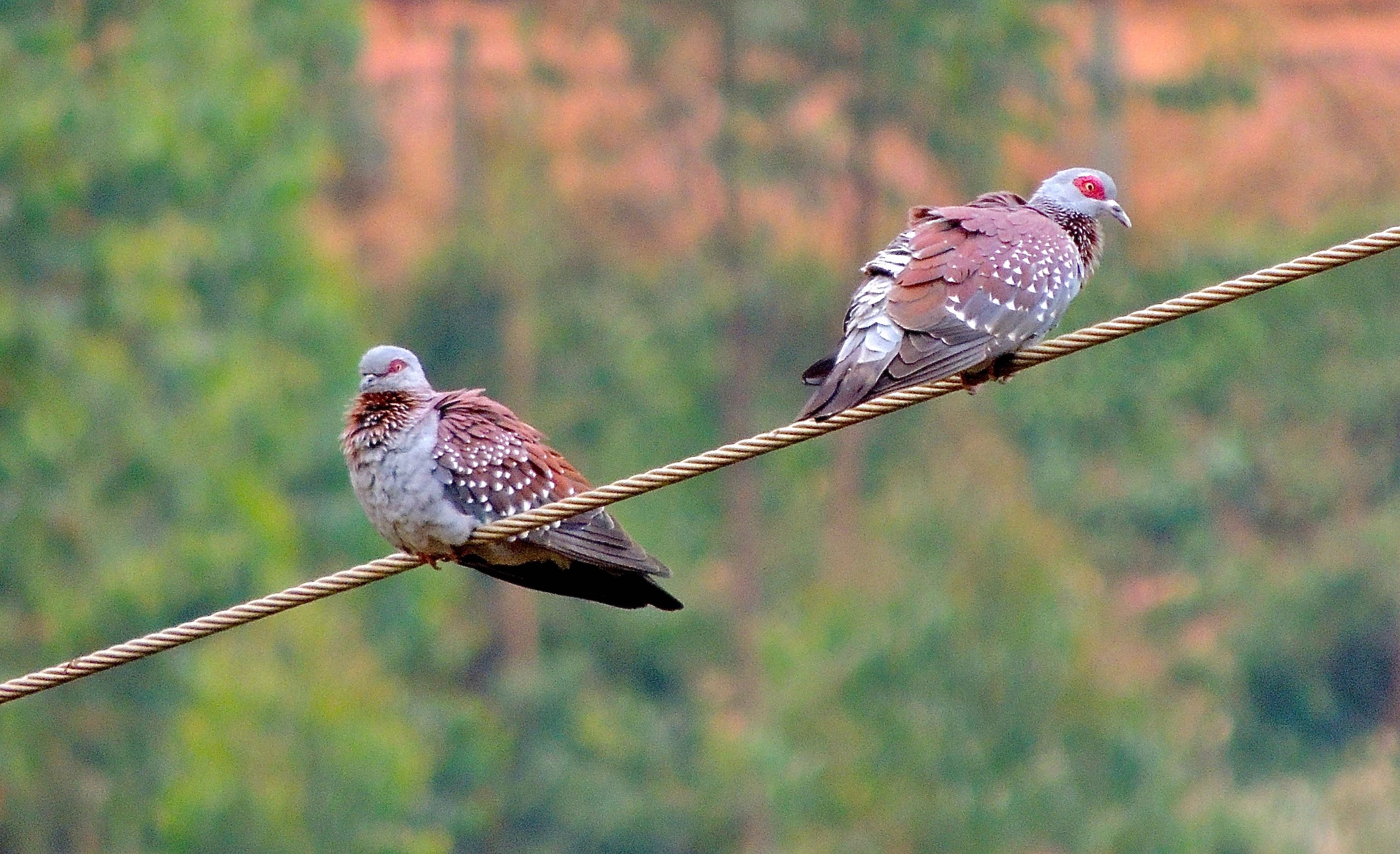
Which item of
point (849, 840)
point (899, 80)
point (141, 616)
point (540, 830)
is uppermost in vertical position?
point (899, 80)

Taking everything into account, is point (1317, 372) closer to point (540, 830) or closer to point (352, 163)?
point (540, 830)

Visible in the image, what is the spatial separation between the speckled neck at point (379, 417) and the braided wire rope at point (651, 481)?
1.22m

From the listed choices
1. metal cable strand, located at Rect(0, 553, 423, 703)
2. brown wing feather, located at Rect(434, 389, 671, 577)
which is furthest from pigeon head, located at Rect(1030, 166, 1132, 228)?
metal cable strand, located at Rect(0, 553, 423, 703)

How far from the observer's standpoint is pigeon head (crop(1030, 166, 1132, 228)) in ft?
25.9

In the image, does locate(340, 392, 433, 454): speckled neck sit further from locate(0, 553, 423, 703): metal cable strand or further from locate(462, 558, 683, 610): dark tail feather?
locate(0, 553, 423, 703): metal cable strand

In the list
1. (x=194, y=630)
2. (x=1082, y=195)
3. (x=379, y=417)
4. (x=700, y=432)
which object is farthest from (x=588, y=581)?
(x=700, y=432)

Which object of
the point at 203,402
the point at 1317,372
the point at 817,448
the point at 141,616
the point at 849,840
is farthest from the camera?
the point at 817,448

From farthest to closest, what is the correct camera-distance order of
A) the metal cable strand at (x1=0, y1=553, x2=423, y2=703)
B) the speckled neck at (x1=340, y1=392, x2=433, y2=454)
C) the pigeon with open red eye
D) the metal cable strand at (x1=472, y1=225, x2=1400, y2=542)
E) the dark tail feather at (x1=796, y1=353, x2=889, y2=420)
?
the speckled neck at (x1=340, y1=392, x2=433, y2=454) < the pigeon with open red eye < the dark tail feather at (x1=796, y1=353, x2=889, y2=420) < the metal cable strand at (x1=0, y1=553, x2=423, y2=703) < the metal cable strand at (x1=472, y1=225, x2=1400, y2=542)

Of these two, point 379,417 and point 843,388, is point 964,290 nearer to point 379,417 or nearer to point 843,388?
point 843,388

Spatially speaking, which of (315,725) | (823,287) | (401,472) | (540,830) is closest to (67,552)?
(315,725)

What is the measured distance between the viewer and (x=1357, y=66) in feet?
129

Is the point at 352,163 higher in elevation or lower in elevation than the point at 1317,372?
higher

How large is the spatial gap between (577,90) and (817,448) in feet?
22.2

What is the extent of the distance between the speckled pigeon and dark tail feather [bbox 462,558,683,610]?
68 cm
